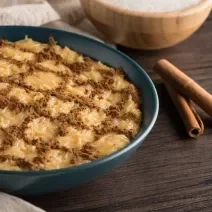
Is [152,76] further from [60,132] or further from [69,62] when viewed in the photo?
[60,132]

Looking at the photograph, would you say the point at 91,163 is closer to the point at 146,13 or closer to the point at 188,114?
the point at 188,114

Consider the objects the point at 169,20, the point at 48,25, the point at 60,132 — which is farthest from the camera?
→ the point at 48,25

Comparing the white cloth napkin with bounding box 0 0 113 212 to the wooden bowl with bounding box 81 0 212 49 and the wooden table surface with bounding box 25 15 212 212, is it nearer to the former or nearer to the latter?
the wooden bowl with bounding box 81 0 212 49

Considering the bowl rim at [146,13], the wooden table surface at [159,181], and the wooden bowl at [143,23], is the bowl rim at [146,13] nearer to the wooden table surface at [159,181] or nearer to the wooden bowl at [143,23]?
the wooden bowl at [143,23]

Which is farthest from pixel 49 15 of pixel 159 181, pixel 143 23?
pixel 159 181

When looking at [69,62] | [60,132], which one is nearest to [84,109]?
[60,132]

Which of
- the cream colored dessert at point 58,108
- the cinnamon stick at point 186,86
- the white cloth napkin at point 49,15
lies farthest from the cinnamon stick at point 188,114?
the white cloth napkin at point 49,15
